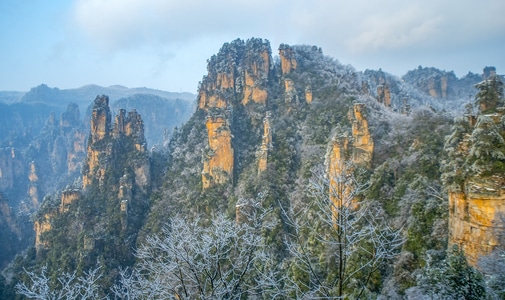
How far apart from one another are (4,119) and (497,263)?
7430 inches

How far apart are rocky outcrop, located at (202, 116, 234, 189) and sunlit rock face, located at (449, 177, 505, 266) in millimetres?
36994

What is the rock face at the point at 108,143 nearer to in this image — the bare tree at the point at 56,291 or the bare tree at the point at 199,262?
the bare tree at the point at 56,291

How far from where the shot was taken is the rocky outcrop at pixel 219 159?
49.7 meters

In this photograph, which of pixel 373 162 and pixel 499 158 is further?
pixel 373 162

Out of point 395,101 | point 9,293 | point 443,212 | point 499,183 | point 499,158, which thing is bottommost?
point 9,293

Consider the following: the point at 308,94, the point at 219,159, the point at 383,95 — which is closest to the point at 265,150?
the point at 219,159

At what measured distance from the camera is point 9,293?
4831cm

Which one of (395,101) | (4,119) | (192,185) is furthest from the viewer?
(4,119)

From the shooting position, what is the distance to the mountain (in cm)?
1087

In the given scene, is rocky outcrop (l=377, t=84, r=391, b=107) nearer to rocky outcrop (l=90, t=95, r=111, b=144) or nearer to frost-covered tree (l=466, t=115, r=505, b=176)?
frost-covered tree (l=466, t=115, r=505, b=176)

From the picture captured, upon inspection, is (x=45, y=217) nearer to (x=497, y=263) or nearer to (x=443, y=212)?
(x=443, y=212)

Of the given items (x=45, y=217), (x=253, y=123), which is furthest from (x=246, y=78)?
(x=45, y=217)

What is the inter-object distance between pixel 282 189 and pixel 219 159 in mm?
12486

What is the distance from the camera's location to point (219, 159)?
5006 cm
